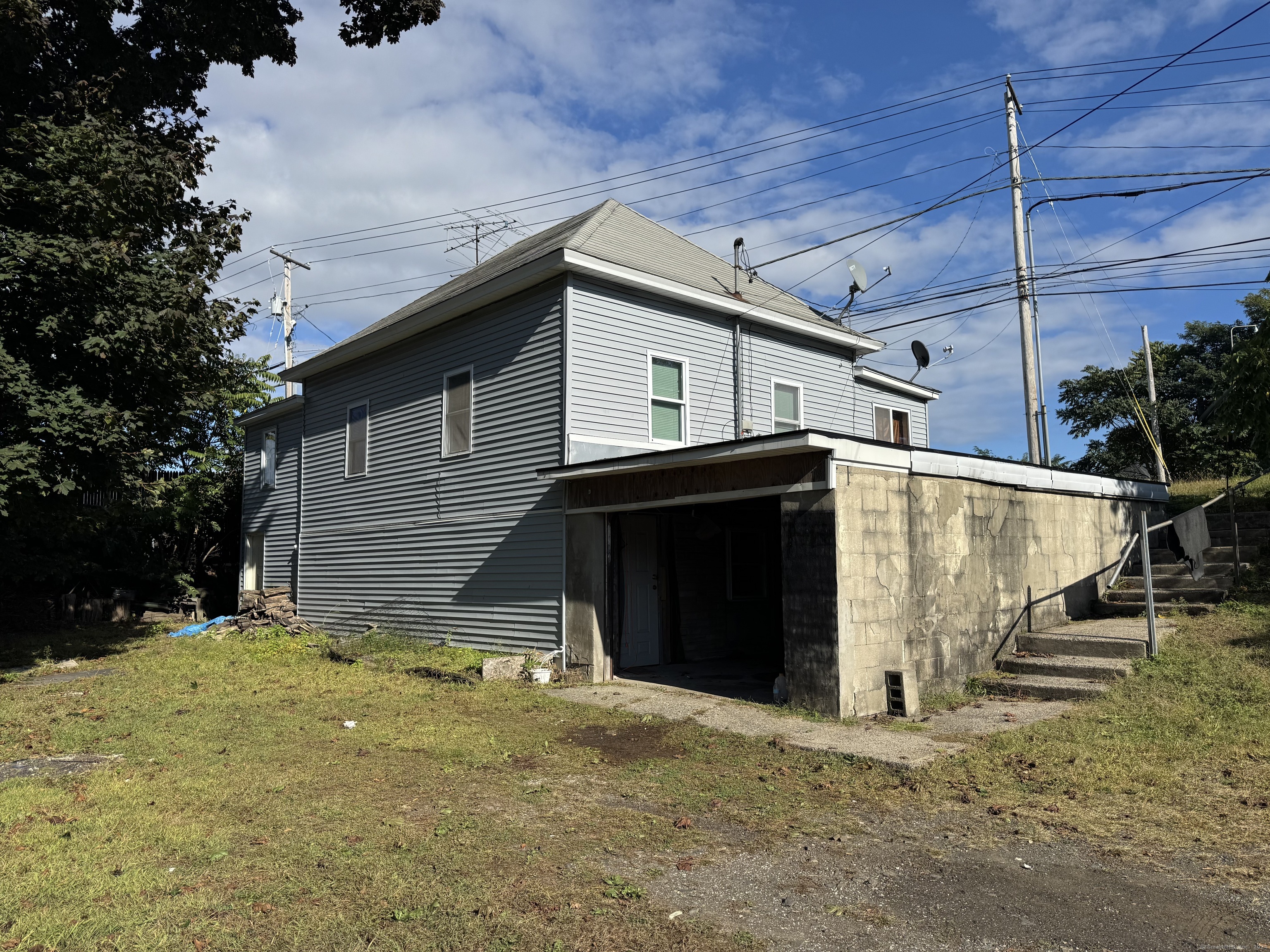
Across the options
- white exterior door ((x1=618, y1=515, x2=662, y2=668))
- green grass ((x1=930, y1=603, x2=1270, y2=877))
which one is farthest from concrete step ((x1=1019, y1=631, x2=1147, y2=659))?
Result: white exterior door ((x1=618, y1=515, x2=662, y2=668))

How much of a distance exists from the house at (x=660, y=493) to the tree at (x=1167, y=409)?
6.81 m

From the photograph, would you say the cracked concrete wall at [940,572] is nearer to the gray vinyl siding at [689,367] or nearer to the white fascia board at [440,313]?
the gray vinyl siding at [689,367]

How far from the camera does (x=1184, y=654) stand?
9289mm

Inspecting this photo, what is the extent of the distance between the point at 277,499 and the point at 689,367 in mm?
11675

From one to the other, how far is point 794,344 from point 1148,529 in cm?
709

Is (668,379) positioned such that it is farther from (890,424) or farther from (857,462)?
(890,424)

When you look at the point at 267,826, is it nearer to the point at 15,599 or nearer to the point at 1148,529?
the point at 1148,529

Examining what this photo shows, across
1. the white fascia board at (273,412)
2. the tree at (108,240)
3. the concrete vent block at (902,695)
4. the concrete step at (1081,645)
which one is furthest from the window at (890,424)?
the white fascia board at (273,412)

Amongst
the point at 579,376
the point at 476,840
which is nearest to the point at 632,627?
the point at 579,376

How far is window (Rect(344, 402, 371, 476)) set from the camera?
16.5 m

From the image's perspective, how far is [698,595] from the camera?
13.4 meters

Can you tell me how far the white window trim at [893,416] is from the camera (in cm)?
1773

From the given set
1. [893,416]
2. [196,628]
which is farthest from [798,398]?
[196,628]

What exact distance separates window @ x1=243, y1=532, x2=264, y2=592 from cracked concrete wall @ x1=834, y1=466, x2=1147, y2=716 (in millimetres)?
16922
